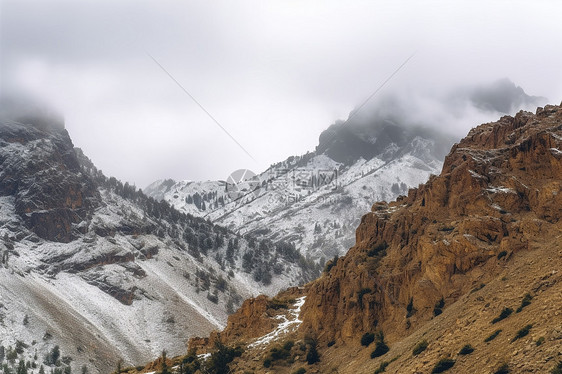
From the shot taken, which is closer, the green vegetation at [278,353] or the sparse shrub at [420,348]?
the sparse shrub at [420,348]

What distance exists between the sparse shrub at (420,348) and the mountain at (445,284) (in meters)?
0.09

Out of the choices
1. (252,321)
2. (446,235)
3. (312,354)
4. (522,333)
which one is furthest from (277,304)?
(522,333)

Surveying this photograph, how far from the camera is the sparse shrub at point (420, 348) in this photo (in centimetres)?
4309

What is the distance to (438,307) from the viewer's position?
5200cm

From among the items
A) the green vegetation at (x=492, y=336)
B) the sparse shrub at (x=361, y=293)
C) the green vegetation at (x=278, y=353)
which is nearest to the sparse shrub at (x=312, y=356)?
the green vegetation at (x=278, y=353)

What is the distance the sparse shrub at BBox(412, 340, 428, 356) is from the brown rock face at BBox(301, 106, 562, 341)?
9595 millimetres

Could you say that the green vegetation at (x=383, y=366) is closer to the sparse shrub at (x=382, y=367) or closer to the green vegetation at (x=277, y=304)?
the sparse shrub at (x=382, y=367)

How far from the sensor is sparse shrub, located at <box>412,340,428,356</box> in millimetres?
43094

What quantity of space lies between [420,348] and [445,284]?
1206 centimetres

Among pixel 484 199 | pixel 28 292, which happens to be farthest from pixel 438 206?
pixel 28 292

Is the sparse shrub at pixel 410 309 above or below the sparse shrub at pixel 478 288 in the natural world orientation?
above

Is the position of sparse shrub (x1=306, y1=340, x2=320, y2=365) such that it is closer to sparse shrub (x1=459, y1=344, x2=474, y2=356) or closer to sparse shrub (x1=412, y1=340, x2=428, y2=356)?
sparse shrub (x1=412, y1=340, x2=428, y2=356)

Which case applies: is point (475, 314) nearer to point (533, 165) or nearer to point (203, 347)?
point (533, 165)

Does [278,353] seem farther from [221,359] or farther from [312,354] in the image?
[221,359]
